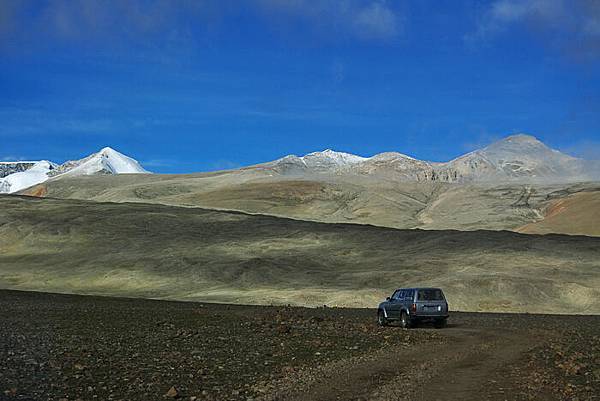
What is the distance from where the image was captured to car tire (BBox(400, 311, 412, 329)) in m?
→ 34.3

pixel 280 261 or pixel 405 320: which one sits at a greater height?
pixel 280 261

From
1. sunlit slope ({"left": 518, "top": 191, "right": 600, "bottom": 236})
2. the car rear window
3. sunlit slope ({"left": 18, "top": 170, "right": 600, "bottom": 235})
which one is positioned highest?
sunlit slope ({"left": 18, "top": 170, "right": 600, "bottom": 235})

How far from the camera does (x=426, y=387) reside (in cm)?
1666

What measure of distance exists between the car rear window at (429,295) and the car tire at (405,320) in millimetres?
949

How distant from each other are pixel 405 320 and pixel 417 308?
89 centimetres

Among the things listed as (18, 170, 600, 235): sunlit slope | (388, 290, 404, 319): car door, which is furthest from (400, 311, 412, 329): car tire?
(18, 170, 600, 235): sunlit slope

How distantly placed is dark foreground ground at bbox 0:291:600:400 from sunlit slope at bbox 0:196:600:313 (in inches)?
1022

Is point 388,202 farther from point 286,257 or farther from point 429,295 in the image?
point 429,295

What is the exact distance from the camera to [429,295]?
114 feet

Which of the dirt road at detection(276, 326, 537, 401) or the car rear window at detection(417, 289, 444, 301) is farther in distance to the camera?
the car rear window at detection(417, 289, 444, 301)

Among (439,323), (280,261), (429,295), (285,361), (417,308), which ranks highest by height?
(280,261)

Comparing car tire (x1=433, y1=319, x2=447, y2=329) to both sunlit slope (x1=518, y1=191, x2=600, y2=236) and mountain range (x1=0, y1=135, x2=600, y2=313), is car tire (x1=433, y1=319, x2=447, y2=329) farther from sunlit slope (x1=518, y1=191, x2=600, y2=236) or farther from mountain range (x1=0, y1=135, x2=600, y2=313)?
sunlit slope (x1=518, y1=191, x2=600, y2=236)

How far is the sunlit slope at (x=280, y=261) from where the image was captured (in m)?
60.3

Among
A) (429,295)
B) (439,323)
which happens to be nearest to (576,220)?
(439,323)
